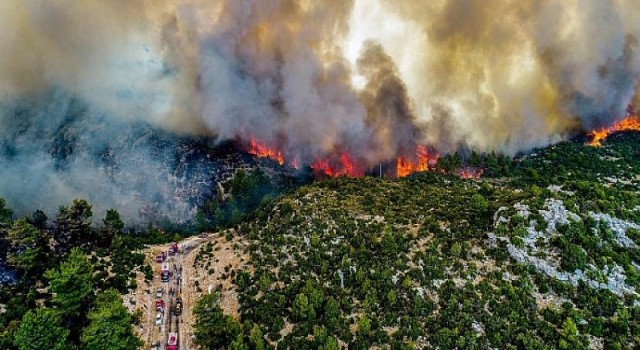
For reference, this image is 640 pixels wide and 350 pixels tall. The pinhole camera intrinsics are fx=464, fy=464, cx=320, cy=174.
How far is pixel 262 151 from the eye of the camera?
159 m

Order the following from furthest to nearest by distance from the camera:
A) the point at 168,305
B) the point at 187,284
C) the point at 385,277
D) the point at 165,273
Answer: the point at 165,273 < the point at 187,284 < the point at 168,305 < the point at 385,277

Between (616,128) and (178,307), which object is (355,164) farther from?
(616,128)

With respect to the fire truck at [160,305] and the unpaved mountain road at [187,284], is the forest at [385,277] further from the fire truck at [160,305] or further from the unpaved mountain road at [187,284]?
the fire truck at [160,305]

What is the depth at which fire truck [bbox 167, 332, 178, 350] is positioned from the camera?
73369mm

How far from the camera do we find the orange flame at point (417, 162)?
495 ft

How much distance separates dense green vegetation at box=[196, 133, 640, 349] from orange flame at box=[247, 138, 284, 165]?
55.4 metres

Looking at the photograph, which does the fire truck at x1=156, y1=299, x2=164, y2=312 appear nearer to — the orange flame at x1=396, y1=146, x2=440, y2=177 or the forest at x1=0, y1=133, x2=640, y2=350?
the forest at x1=0, y1=133, x2=640, y2=350

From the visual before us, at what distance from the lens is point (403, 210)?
326 feet

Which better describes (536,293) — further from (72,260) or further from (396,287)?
(72,260)

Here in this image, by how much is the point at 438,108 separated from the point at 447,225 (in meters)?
78.0

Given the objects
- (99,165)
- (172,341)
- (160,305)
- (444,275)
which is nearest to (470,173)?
(444,275)

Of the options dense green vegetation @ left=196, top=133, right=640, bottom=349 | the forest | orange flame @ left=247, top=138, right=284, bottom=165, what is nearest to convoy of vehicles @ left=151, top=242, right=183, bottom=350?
the forest

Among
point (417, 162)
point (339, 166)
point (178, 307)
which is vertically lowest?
point (178, 307)

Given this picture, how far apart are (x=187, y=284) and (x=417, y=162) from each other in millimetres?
89676
